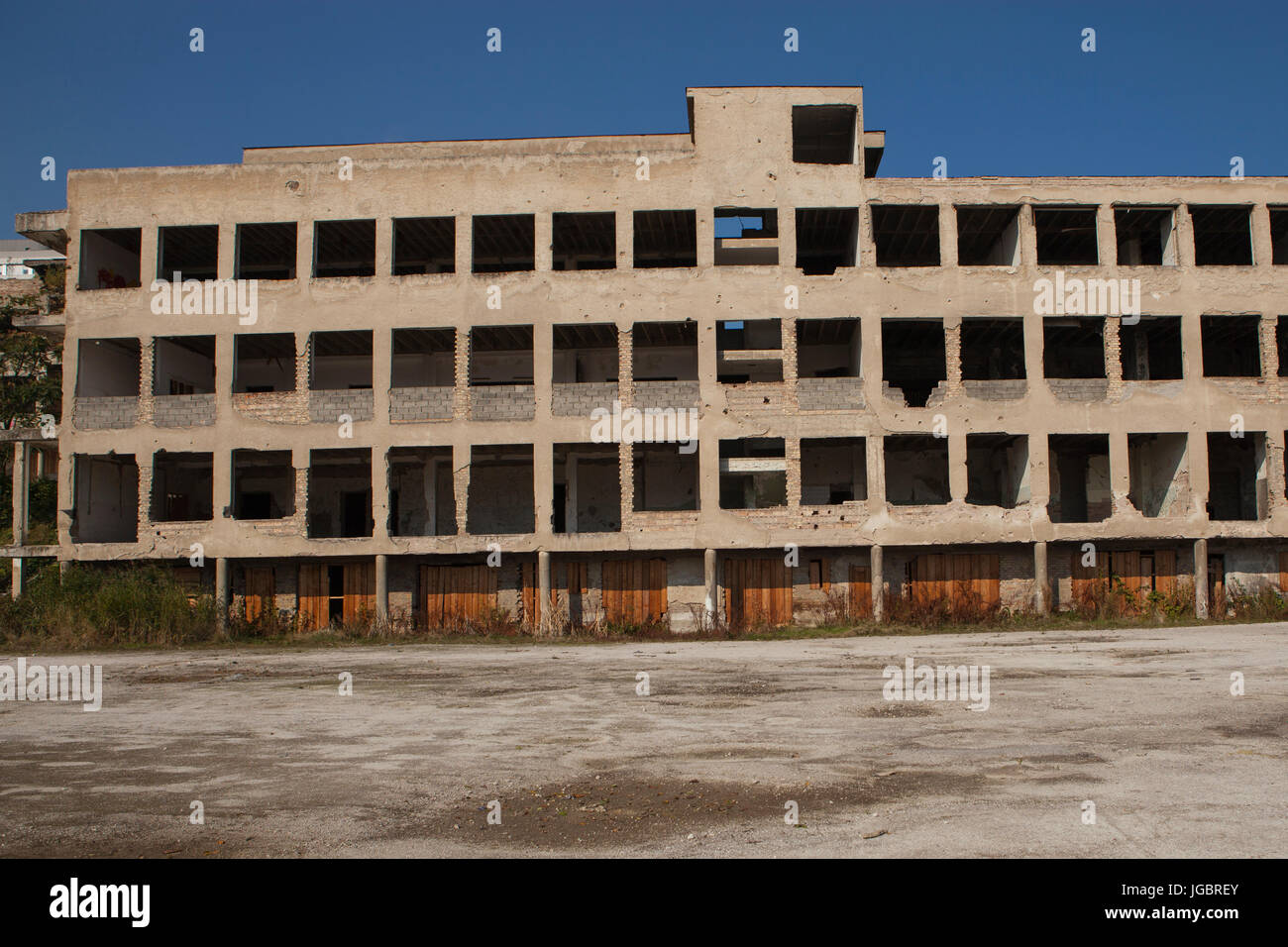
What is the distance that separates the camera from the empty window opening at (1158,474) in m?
26.5

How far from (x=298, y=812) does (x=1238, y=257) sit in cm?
3312

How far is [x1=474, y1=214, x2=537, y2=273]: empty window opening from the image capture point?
90.0ft

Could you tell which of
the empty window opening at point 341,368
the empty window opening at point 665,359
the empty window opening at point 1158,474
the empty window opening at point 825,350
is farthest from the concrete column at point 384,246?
the empty window opening at point 1158,474


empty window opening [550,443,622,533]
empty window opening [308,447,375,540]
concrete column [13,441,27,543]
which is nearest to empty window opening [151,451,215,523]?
empty window opening [308,447,375,540]

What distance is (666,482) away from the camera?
3019cm

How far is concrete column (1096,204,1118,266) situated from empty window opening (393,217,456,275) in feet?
59.9

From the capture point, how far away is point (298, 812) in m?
7.18

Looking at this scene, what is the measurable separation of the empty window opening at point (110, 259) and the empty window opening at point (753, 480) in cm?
1849

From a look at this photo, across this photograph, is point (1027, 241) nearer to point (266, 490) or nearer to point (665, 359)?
point (665, 359)

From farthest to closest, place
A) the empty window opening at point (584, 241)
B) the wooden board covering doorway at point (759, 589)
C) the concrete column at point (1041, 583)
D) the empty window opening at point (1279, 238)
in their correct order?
the empty window opening at point (1279, 238) < the empty window opening at point (584, 241) < the wooden board covering doorway at point (759, 589) < the concrete column at point (1041, 583)

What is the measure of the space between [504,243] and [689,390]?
7.87 m

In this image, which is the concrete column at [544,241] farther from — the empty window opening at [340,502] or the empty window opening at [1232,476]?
the empty window opening at [1232,476]
